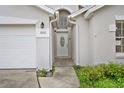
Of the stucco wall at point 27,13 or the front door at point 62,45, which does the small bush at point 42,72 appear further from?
the front door at point 62,45

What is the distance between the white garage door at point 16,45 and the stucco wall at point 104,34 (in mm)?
3369

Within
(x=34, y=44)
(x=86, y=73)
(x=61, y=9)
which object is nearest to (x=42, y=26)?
(x=34, y=44)

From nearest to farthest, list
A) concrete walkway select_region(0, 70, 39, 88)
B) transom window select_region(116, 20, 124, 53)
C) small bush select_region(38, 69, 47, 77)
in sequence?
1. concrete walkway select_region(0, 70, 39, 88)
2. small bush select_region(38, 69, 47, 77)
3. transom window select_region(116, 20, 124, 53)

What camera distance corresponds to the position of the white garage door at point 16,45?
1283 cm

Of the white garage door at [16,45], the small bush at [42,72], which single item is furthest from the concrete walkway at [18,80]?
the white garage door at [16,45]

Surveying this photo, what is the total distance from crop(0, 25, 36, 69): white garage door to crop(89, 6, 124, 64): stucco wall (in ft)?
11.1

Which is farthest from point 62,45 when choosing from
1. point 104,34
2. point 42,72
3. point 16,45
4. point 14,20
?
point 42,72

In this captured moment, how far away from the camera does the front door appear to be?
71.5 feet

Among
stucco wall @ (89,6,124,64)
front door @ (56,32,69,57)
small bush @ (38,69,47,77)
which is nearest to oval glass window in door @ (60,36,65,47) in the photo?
front door @ (56,32,69,57)

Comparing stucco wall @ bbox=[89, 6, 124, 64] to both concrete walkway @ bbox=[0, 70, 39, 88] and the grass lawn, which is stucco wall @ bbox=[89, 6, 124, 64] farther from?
the grass lawn

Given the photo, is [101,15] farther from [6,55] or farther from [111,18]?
[6,55]

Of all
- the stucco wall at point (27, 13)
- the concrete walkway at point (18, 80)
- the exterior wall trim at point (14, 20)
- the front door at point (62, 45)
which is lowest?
the concrete walkway at point (18, 80)

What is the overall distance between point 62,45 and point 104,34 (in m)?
9.14

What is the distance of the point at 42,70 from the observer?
40.8 ft
